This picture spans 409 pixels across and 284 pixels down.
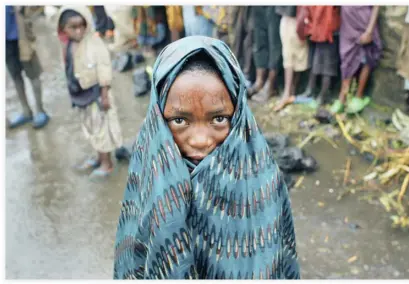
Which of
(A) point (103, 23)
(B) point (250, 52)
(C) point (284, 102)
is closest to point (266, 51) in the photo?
(B) point (250, 52)

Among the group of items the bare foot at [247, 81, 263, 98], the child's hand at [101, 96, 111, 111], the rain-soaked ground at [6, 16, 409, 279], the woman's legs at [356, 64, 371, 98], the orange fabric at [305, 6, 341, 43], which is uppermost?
the orange fabric at [305, 6, 341, 43]

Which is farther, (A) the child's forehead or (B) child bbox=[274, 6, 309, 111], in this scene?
(B) child bbox=[274, 6, 309, 111]

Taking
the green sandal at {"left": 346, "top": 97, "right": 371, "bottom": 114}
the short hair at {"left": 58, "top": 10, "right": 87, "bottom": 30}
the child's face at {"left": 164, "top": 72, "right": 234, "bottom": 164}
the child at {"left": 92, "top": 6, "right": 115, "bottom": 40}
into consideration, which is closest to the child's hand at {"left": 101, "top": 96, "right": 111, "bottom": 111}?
the short hair at {"left": 58, "top": 10, "right": 87, "bottom": 30}

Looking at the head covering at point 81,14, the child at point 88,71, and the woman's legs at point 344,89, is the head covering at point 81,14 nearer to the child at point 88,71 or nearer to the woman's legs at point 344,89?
the child at point 88,71

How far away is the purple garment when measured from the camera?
4535 millimetres

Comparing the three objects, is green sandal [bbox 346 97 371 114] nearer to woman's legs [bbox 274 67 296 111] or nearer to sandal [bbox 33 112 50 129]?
woman's legs [bbox 274 67 296 111]

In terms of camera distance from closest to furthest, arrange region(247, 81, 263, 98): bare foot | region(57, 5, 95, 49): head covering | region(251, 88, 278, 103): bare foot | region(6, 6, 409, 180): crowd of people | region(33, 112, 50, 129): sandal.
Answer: region(57, 5, 95, 49): head covering
region(6, 6, 409, 180): crowd of people
region(33, 112, 50, 129): sandal
region(251, 88, 278, 103): bare foot
region(247, 81, 263, 98): bare foot

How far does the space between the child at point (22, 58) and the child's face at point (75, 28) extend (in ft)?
5.07

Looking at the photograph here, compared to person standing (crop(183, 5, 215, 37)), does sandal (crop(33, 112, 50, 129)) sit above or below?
below

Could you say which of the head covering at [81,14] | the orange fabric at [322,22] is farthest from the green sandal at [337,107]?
the head covering at [81,14]

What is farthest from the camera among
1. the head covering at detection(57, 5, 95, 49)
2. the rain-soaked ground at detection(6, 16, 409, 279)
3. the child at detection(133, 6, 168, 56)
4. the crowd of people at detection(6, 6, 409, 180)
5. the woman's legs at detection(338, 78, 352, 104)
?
the child at detection(133, 6, 168, 56)

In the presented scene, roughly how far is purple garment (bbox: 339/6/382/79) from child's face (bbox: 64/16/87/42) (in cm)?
257

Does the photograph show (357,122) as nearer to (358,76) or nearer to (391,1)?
(358,76)

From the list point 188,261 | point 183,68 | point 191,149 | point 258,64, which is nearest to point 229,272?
point 188,261
